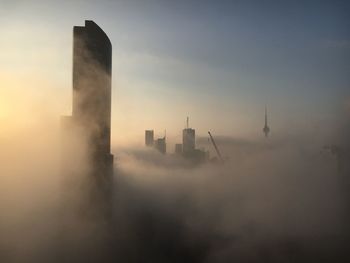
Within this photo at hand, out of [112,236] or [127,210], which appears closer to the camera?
[112,236]

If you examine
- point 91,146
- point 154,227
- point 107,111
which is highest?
point 107,111

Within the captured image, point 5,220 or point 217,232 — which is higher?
point 5,220

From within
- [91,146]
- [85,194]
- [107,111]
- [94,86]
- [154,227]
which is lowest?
[154,227]

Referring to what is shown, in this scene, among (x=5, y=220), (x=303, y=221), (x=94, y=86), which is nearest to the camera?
(x=94, y=86)

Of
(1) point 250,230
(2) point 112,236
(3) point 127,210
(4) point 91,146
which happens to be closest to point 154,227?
(3) point 127,210

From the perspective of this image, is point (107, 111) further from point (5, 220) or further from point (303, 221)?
point (303, 221)

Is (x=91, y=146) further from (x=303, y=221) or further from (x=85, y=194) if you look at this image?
(x=303, y=221)

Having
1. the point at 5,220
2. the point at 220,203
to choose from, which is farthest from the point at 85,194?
the point at 220,203

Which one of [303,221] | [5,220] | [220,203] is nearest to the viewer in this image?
[5,220]

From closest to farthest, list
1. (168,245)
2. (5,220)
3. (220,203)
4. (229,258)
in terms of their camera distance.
→ (5,220), (229,258), (168,245), (220,203)
